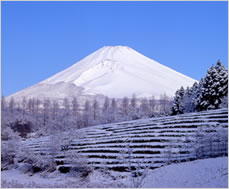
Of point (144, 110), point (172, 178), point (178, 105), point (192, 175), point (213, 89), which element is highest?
point (213, 89)

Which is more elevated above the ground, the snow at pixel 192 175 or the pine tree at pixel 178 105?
the pine tree at pixel 178 105

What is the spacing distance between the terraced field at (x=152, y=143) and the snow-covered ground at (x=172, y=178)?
1.67 meters

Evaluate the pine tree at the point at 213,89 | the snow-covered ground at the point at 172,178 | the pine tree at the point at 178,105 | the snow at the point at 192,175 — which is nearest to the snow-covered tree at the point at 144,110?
the pine tree at the point at 178,105

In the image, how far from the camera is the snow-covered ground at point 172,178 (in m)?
21.9

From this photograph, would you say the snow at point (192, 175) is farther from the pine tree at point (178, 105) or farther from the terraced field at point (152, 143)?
the pine tree at point (178, 105)

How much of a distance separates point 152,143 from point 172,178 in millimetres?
9347

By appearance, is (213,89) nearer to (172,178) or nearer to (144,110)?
(172,178)

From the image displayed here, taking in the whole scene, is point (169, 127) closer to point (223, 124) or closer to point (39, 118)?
point (223, 124)

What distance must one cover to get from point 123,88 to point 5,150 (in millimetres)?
146739

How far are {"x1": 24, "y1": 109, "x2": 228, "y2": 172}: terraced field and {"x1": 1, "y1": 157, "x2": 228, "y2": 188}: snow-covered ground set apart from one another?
1671 millimetres

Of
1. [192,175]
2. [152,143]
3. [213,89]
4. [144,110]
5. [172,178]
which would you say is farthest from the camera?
[144,110]

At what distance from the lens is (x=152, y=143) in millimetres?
33719

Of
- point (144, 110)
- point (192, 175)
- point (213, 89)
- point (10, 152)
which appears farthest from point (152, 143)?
point (144, 110)

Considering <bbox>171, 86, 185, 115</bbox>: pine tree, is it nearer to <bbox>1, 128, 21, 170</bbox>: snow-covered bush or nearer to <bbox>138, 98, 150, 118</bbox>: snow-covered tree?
<bbox>138, 98, 150, 118</bbox>: snow-covered tree
